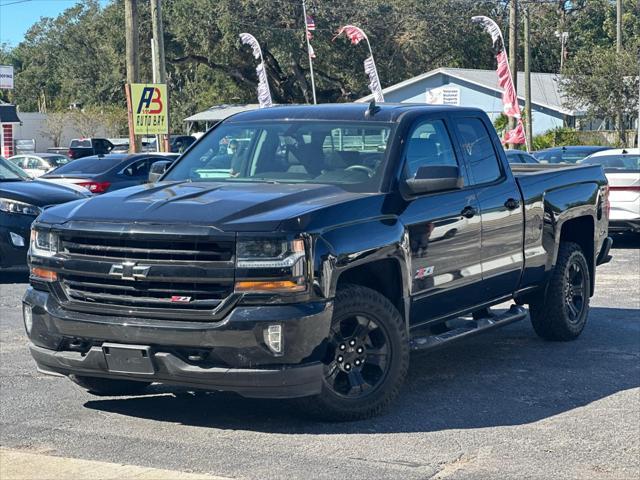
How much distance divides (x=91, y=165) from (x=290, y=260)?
49.9 feet

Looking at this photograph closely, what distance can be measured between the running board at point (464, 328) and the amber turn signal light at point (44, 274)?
7.63 ft

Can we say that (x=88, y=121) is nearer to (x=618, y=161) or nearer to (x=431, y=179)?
(x=618, y=161)

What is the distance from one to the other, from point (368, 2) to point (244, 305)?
200 ft

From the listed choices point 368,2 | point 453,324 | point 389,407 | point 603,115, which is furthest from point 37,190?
point 368,2

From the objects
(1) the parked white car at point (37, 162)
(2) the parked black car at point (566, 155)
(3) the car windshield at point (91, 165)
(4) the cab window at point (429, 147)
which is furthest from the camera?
(1) the parked white car at point (37, 162)

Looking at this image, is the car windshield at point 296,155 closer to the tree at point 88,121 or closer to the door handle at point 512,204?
the door handle at point 512,204

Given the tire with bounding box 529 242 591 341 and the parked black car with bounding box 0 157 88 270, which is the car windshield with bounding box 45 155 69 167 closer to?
the parked black car with bounding box 0 157 88 270

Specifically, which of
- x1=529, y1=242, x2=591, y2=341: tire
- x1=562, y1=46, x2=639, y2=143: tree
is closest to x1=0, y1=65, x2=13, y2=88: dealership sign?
x1=562, y1=46, x2=639, y2=143: tree

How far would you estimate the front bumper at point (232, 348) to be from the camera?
5887mm

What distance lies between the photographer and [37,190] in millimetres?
12812

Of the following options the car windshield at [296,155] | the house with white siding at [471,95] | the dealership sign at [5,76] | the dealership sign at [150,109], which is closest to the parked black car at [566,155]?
the dealership sign at [150,109]

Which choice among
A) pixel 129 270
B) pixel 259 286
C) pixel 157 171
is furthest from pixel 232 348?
pixel 157 171

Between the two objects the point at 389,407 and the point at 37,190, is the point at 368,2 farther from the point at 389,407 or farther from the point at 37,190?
the point at 389,407

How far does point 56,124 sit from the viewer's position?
72375 millimetres
